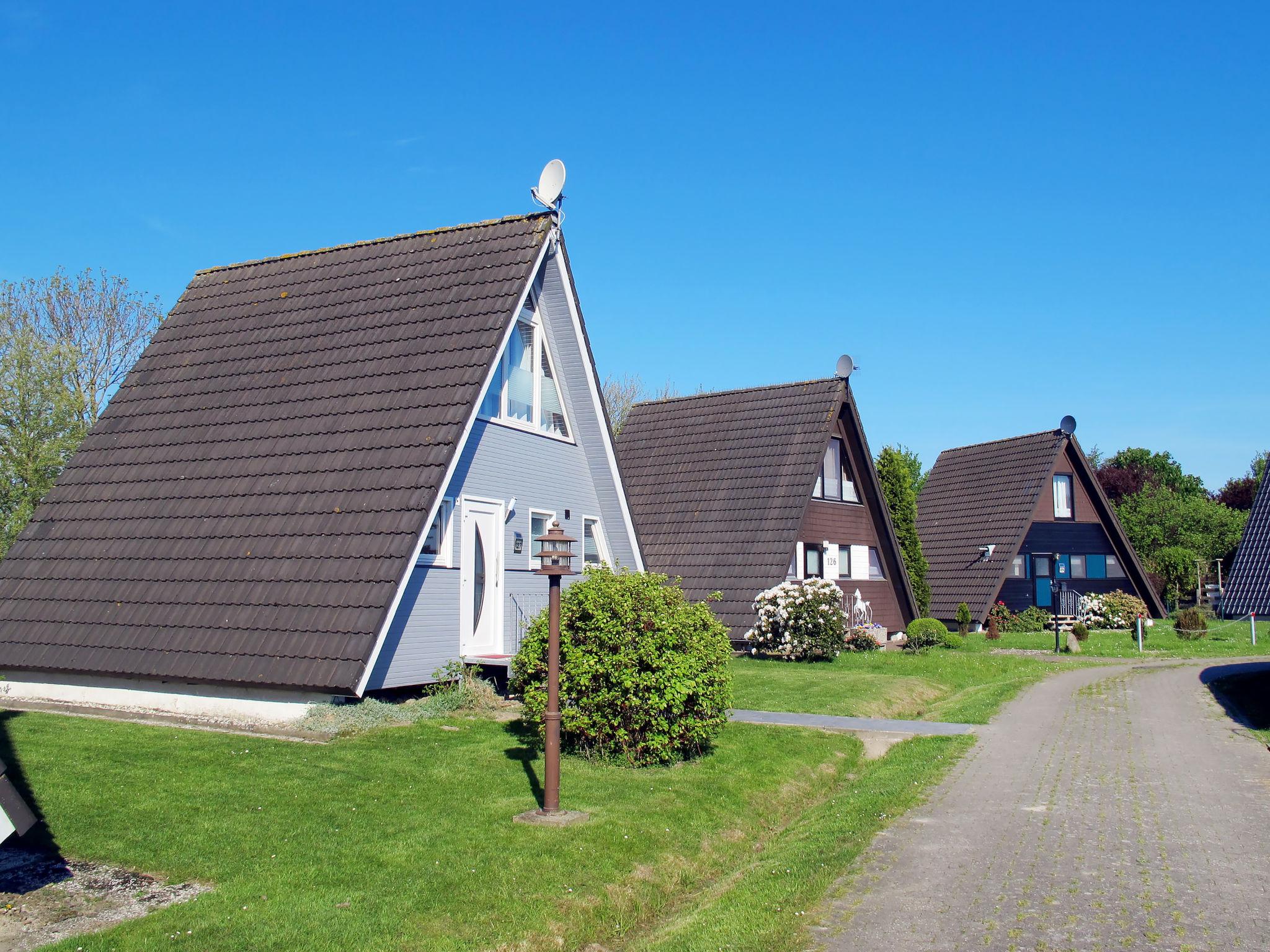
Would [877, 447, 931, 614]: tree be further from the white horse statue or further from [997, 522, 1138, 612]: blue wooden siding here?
[997, 522, 1138, 612]: blue wooden siding

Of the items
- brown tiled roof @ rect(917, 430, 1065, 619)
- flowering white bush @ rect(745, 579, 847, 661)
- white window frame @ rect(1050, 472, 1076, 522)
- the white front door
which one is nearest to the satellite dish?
the white front door

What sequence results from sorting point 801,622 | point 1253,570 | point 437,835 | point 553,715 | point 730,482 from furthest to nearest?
point 730,482 < point 801,622 < point 1253,570 < point 553,715 < point 437,835

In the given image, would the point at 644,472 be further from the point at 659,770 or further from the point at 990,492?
the point at 659,770

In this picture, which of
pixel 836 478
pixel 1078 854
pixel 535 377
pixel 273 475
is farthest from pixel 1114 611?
pixel 273 475

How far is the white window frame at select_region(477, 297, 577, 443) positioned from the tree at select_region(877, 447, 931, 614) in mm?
15425

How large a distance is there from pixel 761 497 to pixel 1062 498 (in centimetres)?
1613

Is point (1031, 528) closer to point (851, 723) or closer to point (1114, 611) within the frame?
point (1114, 611)

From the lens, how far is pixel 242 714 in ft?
38.6

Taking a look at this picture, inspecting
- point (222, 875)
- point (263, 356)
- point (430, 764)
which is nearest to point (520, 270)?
point (263, 356)

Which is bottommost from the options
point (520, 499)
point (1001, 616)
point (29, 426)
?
point (1001, 616)

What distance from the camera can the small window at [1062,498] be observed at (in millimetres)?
36094

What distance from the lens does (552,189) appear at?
1545cm

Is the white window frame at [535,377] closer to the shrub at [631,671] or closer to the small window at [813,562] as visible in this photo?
the shrub at [631,671]

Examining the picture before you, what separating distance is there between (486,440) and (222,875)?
29.1ft
